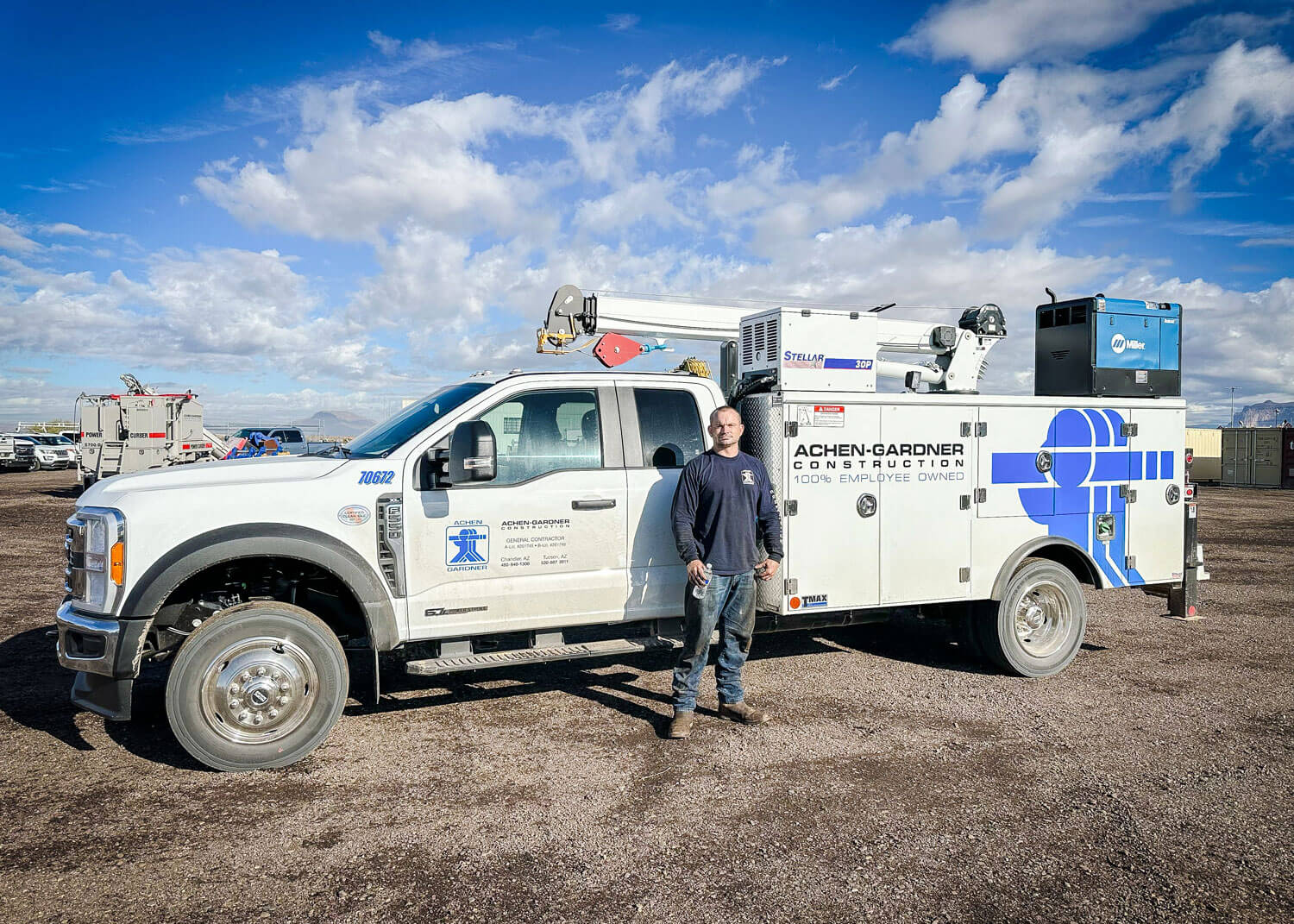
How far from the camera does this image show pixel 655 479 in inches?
231

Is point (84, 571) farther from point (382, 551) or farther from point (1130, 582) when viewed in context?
point (1130, 582)

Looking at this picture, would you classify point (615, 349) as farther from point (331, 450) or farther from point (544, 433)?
point (331, 450)

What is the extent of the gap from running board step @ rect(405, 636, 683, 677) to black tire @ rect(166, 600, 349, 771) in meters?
0.51

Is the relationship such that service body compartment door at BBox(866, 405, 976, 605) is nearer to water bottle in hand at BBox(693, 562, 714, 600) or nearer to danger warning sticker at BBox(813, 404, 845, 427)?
danger warning sticker at BBox(813, 404, 845, 427)

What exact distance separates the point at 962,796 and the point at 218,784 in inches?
156

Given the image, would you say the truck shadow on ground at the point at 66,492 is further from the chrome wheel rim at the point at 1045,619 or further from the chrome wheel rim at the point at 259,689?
the chrome wheel rim at the point at 1045,619

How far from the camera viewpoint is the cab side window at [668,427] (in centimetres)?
595

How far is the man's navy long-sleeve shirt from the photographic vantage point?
543 cm

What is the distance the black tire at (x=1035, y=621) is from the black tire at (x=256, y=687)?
4.76 metres

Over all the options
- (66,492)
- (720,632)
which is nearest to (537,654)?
(720,632)

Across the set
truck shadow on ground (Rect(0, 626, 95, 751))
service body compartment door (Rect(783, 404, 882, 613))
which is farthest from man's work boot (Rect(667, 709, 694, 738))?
truck shadow on ground (Rect(0, 626, 95, 751))

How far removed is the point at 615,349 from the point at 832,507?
254 cm

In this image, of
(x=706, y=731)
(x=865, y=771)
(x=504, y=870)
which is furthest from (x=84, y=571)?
(x=865, y=771)

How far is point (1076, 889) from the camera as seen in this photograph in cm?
367
